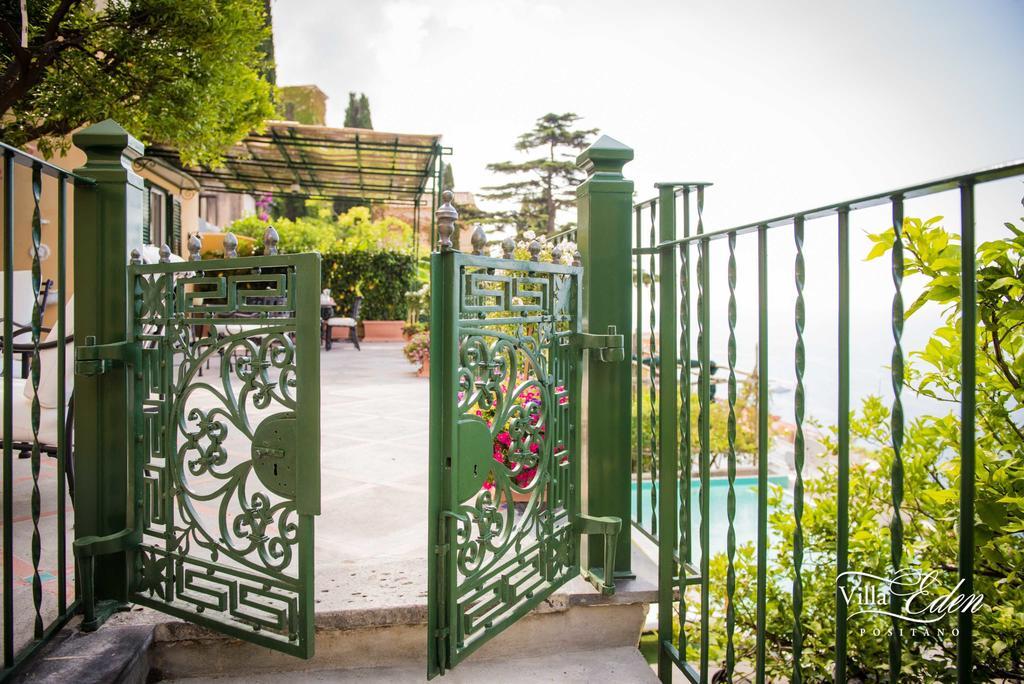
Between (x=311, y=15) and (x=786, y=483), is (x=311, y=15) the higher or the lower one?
the higher one

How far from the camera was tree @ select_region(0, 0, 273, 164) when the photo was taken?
4535 mm

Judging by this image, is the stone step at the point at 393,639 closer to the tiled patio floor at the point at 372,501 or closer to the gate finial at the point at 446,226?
the tiled patio floor at the point at 372,501

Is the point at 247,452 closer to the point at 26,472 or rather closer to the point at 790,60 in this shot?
the point at 26,472

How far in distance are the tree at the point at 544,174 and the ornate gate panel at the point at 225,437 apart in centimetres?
2044

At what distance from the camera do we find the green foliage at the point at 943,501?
1.37m

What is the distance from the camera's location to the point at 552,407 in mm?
1922

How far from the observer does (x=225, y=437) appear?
1690mm

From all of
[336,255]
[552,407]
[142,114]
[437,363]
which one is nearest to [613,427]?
[552,407]

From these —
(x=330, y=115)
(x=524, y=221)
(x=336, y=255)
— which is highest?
(x=330, y=115)

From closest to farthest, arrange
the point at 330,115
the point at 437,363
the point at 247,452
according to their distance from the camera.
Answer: the point at 437,363 < the point at 247,452 < the point at 330,115

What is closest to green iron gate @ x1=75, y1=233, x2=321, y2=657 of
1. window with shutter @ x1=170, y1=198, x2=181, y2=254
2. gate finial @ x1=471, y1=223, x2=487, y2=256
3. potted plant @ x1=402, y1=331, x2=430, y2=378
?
gate finial @ x1=471, y1=223, x2=487, y2=256

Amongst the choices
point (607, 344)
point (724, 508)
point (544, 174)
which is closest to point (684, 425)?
point (607, 344)

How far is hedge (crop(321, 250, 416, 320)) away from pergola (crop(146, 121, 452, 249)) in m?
0.91

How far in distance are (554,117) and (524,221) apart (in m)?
3.80
